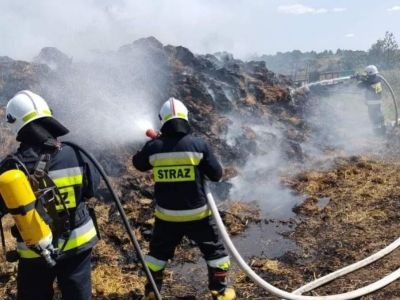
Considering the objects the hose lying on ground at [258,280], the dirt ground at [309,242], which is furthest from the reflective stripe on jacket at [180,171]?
the dirt ground at [309,242]

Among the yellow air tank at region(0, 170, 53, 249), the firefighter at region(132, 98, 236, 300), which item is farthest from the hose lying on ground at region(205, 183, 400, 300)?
the yellow air tank at region(0, 170, 53, 249)

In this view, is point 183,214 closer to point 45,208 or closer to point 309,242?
point 45,208

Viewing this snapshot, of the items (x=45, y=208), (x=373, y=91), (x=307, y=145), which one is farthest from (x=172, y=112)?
(x=373, y=91)

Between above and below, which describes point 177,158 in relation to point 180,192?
above

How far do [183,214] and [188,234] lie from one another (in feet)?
0.79

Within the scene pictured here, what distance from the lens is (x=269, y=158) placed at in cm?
920

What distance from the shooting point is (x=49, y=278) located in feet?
8.98

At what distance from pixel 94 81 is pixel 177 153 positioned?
6.17 m

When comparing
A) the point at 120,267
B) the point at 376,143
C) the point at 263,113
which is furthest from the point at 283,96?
the point at 120,267

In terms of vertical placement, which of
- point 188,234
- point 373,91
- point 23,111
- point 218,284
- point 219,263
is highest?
point 23,111

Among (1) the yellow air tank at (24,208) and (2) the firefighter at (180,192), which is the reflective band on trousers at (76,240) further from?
(2) the firefighter at (180,192)

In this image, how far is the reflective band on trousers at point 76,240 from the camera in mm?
2625

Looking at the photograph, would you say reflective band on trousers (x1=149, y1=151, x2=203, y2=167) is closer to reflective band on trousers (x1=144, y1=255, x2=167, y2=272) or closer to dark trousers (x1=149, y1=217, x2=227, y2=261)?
dark trousers (x1=149, y1=217, x2=227, y2=261)

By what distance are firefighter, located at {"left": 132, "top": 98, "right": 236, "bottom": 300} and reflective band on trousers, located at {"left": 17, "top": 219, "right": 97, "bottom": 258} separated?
960 millimetres
